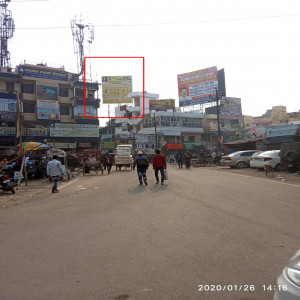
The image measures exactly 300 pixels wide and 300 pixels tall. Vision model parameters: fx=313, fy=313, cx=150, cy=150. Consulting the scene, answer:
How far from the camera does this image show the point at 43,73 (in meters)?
44.7

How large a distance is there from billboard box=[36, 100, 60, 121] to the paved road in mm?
37640

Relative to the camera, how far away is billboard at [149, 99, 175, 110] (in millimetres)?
62537

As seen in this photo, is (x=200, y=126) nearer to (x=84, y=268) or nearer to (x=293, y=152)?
(x=293, y=152)

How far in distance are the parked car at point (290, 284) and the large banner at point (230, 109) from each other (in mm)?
67152

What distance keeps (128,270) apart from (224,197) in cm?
606

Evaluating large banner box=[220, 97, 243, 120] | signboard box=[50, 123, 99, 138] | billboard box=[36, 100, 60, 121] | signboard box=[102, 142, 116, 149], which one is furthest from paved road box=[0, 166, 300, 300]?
large banner box=[220, 97, 243, 120]

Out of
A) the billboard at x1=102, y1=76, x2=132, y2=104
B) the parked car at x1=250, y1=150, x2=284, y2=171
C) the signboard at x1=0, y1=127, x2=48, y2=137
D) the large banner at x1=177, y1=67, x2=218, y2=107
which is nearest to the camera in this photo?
the parked car at x1=250, y1=150, x2=284, y2=171

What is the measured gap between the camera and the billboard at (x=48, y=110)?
144 feet

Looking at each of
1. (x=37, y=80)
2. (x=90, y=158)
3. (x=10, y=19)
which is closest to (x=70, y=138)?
(x=37, y=80)

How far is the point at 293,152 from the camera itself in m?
17.0

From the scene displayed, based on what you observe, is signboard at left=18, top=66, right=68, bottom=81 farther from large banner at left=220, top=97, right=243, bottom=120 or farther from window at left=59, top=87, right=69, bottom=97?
large banner at left=220, top=97, right=243, bottom=120

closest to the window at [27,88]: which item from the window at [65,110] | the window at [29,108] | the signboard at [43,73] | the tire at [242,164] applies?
the signboard at [43,73]

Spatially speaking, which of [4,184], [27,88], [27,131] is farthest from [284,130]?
[27,88]

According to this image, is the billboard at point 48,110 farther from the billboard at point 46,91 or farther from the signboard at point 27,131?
the signboard at point 27,131
